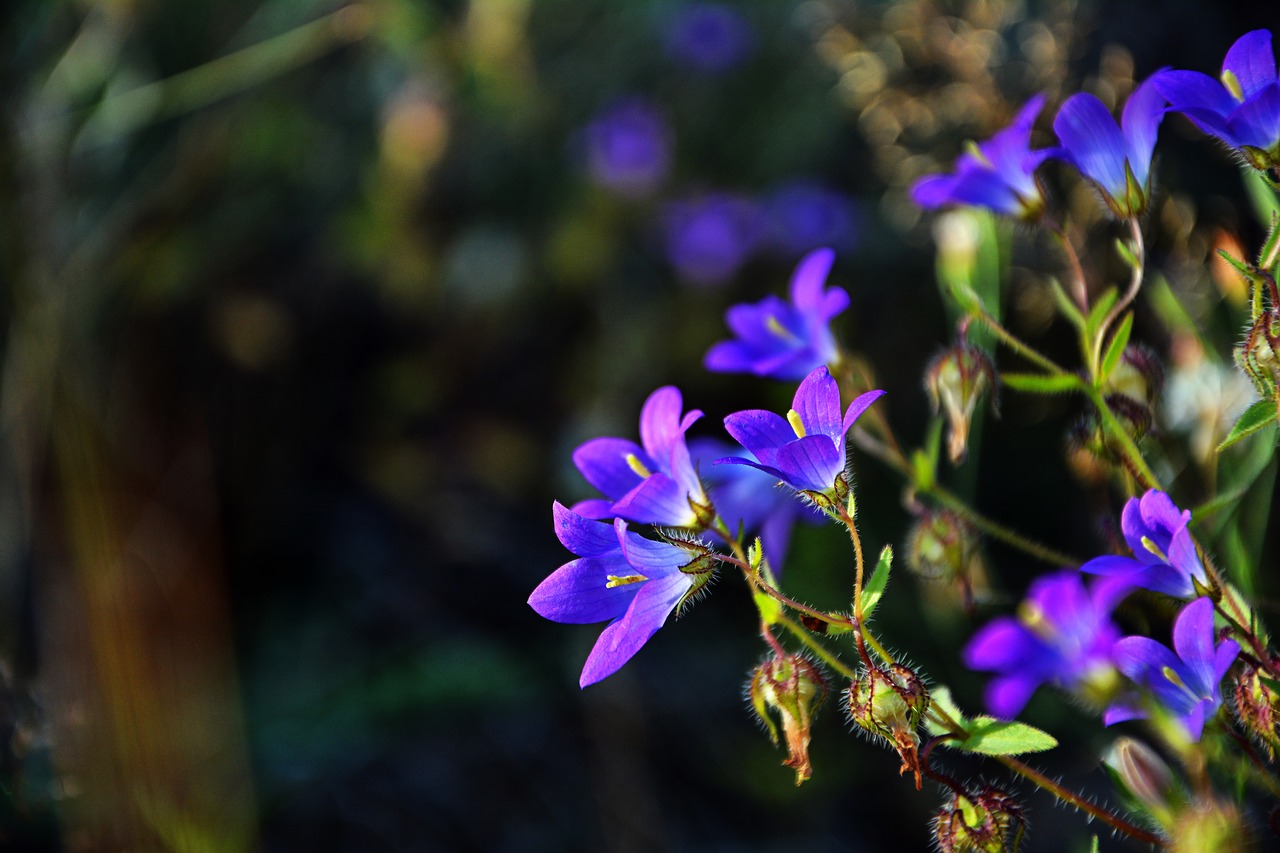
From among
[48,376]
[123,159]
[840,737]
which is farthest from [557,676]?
[123,159]

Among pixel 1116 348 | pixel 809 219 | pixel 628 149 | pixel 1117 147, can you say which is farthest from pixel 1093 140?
pixel 628 149

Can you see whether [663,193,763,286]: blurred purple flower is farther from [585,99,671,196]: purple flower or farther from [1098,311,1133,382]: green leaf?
[1098,311,1133,382]: green leaf

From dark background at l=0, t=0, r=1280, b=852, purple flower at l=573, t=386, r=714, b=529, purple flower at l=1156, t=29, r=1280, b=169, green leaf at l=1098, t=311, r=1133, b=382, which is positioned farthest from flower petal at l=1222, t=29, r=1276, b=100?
dark background at l=0, t=0, r=1280, b=852

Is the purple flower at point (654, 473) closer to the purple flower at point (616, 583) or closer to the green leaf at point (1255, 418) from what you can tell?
the purple flower at point (616, 583)

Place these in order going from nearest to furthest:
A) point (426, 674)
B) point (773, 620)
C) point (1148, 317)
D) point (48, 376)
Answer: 1. point (773, 620)
2. point (48, 376)
3. point (1148, 317)
4. point (426, 674)

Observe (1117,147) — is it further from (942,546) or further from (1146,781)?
(1146,781)

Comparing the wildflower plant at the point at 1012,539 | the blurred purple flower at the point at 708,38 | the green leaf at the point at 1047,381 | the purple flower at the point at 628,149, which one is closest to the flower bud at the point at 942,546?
the wildflower plant at the point at 1012,539

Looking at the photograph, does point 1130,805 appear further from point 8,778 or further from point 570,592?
point 8,778
